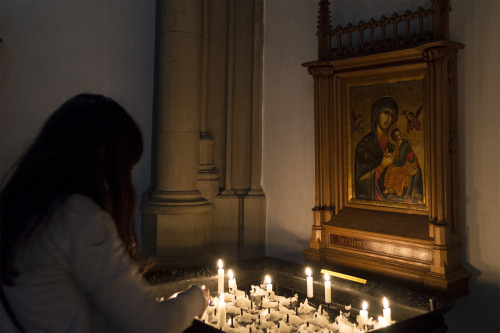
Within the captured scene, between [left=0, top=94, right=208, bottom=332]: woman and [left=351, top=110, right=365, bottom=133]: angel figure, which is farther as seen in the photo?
[left=351, top=110, right=365, bottom=133]: angel figure

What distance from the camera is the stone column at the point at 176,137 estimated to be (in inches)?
175

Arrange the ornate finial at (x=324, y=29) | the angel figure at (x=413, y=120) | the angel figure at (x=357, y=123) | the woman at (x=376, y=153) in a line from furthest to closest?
the ornate finial at (x=324, y=29) < the angel figure at (x=357, y=123) < the woman at (x=376, y=153) < the angel figure at (x=413, y=120)

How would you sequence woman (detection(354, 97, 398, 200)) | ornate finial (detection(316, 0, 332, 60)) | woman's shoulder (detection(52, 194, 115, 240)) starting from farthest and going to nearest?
ornate finial (detection(316, 0, 332, 60)) → woman (detection(354, 97, 398, 200)) → woman's shoulder (detection(52, 194, 115, 240))

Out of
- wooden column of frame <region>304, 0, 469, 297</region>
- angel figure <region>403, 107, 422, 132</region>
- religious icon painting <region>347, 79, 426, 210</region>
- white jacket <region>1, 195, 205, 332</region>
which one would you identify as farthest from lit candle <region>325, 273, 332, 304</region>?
white jacket <region>1, 195, 205, 332</region>

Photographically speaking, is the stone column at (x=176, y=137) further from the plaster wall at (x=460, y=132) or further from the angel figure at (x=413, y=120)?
the angel figure at (x=413, y=120)

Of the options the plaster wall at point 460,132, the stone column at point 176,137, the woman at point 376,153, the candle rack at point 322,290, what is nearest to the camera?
the candle rack at point 322,290

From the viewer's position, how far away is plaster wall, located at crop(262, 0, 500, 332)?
10.7 ft

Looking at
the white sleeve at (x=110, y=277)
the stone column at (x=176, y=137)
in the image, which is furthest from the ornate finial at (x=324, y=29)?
the white sleeve at (x=110, y=277)

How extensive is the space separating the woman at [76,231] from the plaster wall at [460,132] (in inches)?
102

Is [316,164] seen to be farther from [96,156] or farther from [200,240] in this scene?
[96,156]

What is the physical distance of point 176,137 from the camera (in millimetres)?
4492

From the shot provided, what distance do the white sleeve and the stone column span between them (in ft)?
10.1

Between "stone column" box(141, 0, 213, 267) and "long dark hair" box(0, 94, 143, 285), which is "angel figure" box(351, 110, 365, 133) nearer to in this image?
"stone column" box(141, 0, 213, 267)

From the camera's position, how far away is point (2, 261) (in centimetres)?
133
